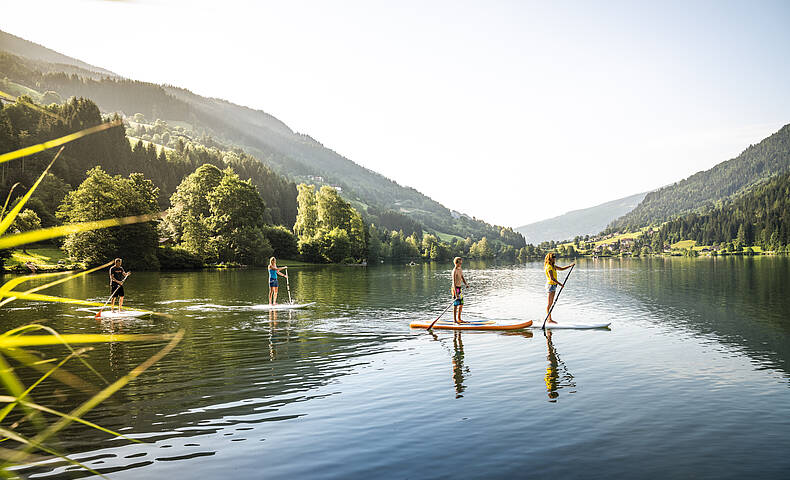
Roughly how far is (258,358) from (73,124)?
503ft

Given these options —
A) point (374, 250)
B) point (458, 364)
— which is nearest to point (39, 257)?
point (458, 364)

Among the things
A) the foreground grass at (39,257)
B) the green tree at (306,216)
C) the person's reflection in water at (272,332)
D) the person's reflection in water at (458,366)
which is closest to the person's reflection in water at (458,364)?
the person's reflection in water at (458,366)

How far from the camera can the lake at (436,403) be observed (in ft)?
31.6

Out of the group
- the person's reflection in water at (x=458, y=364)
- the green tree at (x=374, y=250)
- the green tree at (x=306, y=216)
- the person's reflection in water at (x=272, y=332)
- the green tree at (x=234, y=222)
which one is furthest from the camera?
the green tree at (x=374, y=250)

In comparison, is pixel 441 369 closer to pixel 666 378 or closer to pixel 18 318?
pixel 666 378

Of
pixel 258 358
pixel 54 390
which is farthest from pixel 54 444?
pixel 258 358

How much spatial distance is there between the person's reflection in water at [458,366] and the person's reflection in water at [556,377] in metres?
2.36

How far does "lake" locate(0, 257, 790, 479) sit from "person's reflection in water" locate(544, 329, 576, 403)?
0.06 metres

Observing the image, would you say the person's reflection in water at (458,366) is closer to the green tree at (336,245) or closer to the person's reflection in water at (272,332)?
the person's reflection in water at (272,332)

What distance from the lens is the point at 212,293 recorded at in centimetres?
4509

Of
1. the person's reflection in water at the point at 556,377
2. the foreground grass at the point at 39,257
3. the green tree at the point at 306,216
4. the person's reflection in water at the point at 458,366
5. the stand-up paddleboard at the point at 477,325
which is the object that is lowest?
the person's reflection in water at the point at 556,377

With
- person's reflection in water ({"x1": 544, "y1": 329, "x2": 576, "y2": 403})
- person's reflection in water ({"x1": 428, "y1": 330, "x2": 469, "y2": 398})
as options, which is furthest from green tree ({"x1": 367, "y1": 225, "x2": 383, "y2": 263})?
person's reflection in water ({"x1": 544, "y1": 329, "x2": 576, "y2": 403})

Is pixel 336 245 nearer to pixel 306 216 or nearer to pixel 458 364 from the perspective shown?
pixel 306 216

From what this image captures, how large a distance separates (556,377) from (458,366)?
10.4 ft
